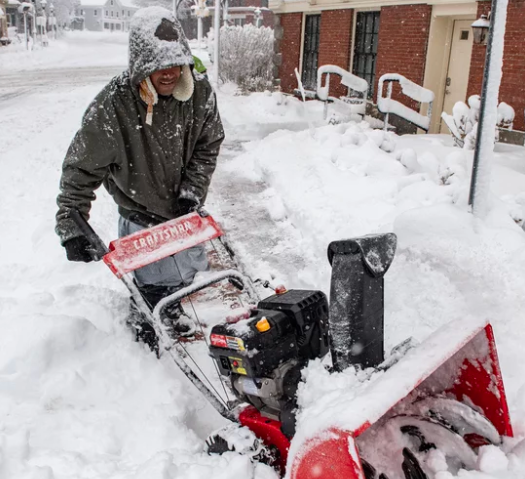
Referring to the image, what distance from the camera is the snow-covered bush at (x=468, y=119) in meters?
7.13

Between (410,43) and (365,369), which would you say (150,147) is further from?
(410,43)

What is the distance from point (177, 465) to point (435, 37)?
428 inches

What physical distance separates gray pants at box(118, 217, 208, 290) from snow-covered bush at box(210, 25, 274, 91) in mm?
16096

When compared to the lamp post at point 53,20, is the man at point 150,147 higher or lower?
lower

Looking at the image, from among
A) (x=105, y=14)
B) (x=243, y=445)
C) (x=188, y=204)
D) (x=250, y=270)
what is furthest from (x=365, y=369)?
(x=105, y=14)

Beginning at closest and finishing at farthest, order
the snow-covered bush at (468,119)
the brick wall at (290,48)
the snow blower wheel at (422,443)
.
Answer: the snow blower wheel at (422,443) → the snow-covered bush at (468,119) → the brick wall at (290,48)

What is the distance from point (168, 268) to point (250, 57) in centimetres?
1686

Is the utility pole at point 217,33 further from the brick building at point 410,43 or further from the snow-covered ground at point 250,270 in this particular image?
the snow-covered ground at point 250,270

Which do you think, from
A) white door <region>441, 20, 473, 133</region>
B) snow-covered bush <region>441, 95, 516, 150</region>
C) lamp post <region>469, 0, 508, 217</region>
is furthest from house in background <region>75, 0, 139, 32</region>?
lamp post <region>469, 0, 508, 217</region>

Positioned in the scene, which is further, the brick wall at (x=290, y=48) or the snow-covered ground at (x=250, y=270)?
the brick wall at (x=290, y=48)

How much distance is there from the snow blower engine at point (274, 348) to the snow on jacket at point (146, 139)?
1.09 m

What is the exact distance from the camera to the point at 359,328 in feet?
7.25

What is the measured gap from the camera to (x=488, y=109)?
13.1 feet

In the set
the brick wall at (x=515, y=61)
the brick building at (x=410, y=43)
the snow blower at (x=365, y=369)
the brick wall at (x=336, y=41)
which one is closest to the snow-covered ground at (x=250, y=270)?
the snow blower at (x=365, y=369)
